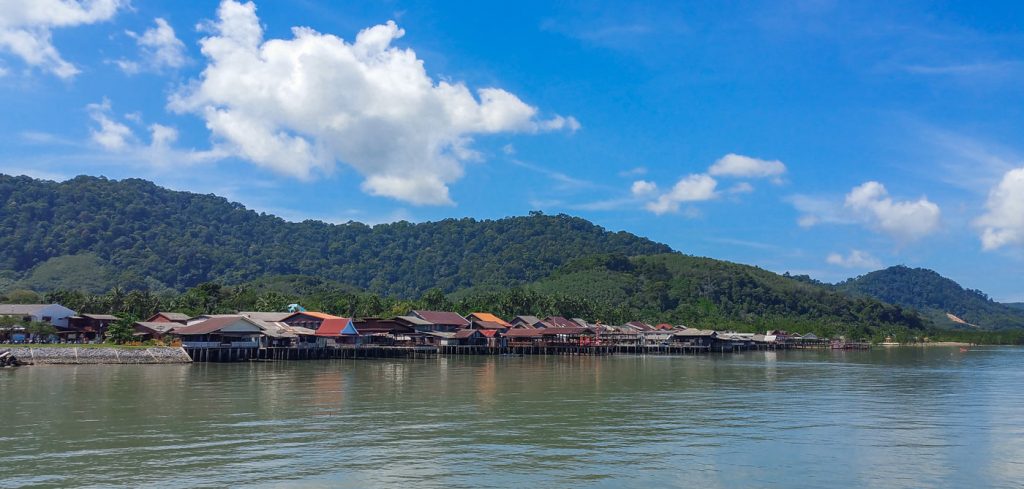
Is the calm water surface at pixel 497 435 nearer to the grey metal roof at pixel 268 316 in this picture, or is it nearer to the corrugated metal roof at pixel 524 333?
the grey metal roof at pixel 268 316

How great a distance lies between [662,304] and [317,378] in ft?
485

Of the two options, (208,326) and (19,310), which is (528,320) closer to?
(208,326)

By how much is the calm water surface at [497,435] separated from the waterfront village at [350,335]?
2663 cm

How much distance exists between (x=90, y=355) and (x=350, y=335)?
28.2 metres

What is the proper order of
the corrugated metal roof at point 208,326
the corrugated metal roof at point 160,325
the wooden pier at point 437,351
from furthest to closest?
1. the corrugated metal roof at point 160,325
2. the corrugated metal roof at point 208,326
3. the wooden pier at point 437,351

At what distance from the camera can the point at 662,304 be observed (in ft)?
613

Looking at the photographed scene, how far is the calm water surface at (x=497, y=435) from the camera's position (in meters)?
18.9

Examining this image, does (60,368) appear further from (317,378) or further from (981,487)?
(981,487)

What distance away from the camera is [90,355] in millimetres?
57750

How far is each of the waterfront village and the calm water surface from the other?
26628mm

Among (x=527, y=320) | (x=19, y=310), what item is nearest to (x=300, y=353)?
(x=19, y=310)

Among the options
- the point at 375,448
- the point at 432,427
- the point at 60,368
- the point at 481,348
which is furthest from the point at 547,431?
the point at 481,348

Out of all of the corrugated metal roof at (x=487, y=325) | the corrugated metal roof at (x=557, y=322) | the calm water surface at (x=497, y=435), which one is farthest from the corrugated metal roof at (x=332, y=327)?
the corrugated metal roof at (x=557, y=322)

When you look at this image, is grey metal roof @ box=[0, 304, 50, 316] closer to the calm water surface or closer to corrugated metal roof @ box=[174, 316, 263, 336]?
corrugated metal roof @ box=[174, 316, 263, 336]
